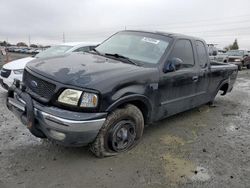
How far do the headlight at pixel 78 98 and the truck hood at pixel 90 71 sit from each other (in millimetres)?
100

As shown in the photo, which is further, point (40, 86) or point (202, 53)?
point (202, 53)

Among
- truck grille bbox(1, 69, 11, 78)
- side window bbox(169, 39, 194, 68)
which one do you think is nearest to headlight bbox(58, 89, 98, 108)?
side window bbox(169, 39, 194, 68)

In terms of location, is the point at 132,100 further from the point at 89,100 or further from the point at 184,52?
the point at 184,52

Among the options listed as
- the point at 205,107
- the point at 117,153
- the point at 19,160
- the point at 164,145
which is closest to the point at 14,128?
the point at 19,160

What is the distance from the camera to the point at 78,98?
326 centimetres

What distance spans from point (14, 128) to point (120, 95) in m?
2.34

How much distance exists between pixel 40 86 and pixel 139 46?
1953mm

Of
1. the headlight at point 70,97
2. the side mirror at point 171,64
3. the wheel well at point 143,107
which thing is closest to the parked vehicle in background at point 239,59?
the side mirror at point 171,64

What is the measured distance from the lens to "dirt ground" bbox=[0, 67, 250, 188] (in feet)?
10.6

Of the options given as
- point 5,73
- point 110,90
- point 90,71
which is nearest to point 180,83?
point 110,90

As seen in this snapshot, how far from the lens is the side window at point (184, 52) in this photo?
4.75 metres

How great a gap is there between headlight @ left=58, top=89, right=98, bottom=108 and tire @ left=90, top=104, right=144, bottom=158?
379mm

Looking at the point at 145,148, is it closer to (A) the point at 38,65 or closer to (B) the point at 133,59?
(B) the point at 133,59

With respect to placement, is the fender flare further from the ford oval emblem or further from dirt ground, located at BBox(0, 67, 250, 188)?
the ford oval emblem
